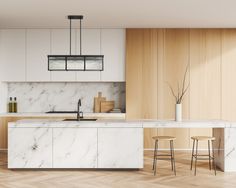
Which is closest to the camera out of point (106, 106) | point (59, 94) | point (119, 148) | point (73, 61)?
point (119, 148)

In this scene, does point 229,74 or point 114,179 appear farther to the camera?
point 229,74

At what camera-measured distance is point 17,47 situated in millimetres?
7391

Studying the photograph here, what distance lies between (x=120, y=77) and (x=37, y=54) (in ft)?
5.59

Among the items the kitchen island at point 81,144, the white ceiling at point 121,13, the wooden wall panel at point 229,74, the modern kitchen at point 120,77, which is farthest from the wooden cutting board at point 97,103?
the wooden wall panel at point 229,74

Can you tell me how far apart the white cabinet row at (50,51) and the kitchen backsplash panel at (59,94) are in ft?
1.35

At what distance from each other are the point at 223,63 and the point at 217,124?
2.21m

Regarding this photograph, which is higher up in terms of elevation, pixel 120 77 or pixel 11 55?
pixel 11 55

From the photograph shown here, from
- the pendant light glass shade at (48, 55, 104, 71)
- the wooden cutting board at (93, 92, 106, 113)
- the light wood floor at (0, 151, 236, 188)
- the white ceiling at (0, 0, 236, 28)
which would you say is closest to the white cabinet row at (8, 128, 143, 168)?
the light wood floor at (0, 151, 236, 188)

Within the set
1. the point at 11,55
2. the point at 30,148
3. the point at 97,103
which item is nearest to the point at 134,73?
the point at 97,103

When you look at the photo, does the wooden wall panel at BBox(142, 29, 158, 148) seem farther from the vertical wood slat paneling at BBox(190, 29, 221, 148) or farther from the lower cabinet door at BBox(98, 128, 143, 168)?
the lower cabinet door at BBox(98, 128, 143, 168)

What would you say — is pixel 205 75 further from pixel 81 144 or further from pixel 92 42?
pixel 81 144

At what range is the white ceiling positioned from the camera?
5320 mm

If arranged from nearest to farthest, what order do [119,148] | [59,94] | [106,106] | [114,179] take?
[114,179], [119,148], [106,106], [59,94]

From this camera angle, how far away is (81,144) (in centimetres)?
551
